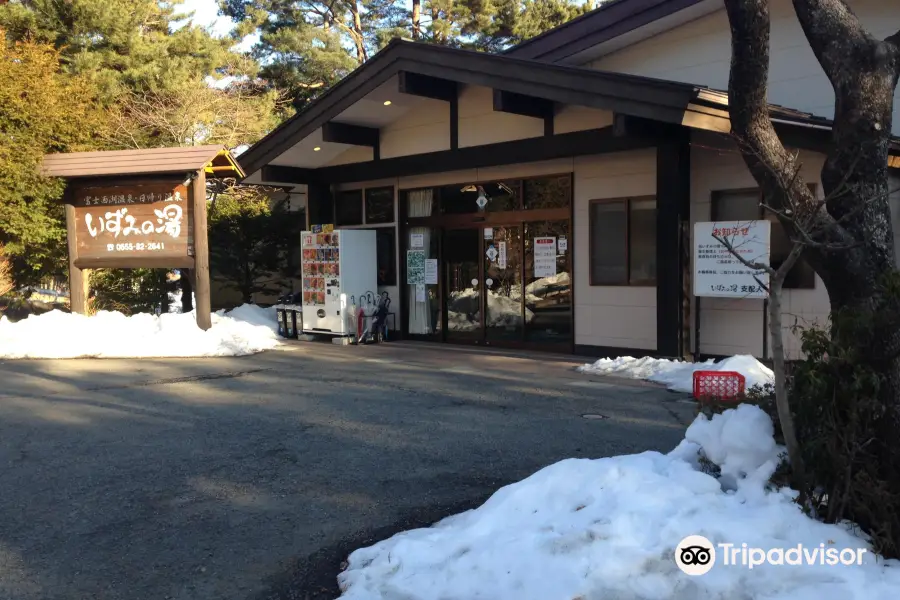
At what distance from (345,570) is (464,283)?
10.2 metres

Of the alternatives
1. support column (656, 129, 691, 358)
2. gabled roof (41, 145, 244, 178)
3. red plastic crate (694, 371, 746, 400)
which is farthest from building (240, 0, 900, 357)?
red plastic crate (694, 371, 746, 400)

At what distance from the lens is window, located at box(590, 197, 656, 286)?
11.5 meters

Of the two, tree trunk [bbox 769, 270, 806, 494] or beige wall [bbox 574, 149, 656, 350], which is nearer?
tree trunk [bbox 769, 270, 806, 494]

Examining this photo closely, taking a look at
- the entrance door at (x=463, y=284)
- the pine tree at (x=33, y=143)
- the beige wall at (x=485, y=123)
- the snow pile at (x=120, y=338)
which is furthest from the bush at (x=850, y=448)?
the pine tree at (x=33, y=143)

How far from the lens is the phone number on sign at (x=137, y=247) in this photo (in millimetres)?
14141

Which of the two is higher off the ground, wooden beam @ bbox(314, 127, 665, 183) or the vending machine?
wooden beam @ bbox(314, 127, 665, 183)

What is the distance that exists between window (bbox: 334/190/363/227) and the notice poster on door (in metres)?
4.60

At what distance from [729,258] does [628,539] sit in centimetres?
722

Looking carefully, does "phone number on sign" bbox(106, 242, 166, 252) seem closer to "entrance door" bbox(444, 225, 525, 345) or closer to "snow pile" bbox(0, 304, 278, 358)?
"snow pile" bbox(0, 304, 278, 358)

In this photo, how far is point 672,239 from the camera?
10.6 metres

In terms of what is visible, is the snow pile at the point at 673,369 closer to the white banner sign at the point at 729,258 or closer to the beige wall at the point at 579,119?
the white banner sign at the point at 729,258

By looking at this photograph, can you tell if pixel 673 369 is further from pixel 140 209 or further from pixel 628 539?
pixel 140 209

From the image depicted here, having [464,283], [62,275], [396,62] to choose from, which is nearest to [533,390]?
[464,283]

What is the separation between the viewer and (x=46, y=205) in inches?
607
